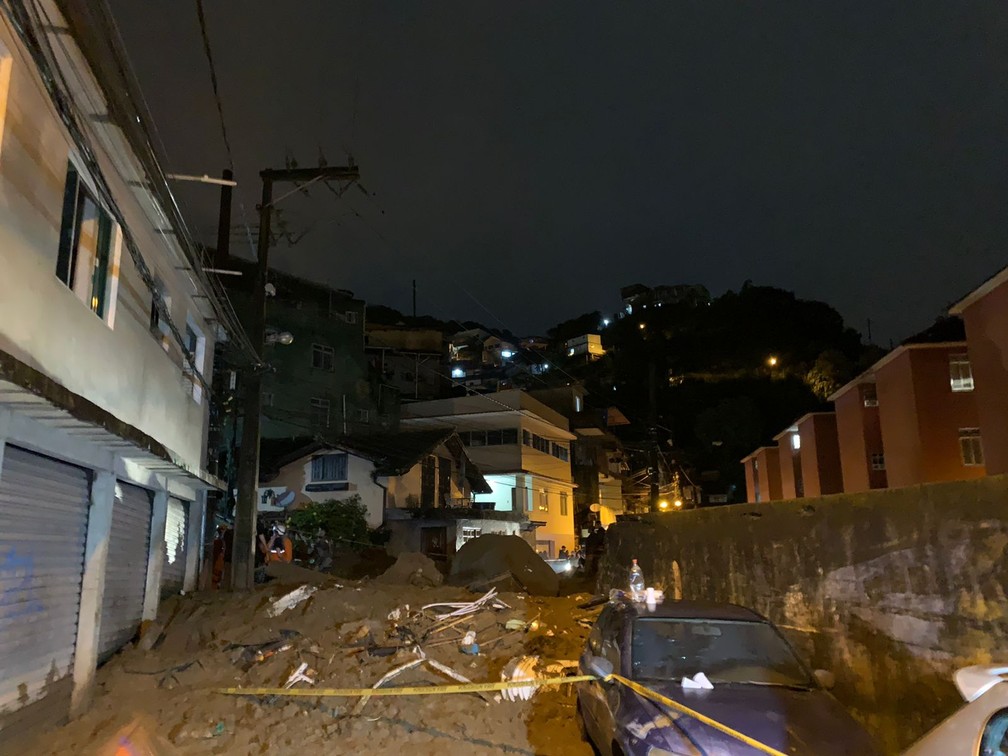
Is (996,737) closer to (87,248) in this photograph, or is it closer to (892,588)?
(892,588)

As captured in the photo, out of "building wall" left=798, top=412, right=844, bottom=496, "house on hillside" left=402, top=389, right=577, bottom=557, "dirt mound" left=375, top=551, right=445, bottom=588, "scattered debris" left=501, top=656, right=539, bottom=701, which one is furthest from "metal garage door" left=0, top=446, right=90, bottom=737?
"house on hillside" left=402, top=389, right=577, bottom=557

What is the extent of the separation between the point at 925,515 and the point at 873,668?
1.71 meters

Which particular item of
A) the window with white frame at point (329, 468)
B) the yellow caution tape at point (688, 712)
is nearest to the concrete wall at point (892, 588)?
the yellow caution tape at point (688, 712)

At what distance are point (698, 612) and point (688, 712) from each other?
1.58 m

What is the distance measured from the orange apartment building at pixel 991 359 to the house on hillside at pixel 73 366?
16205 millimetres

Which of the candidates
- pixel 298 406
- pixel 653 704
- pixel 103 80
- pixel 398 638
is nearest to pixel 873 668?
pixel 653 704

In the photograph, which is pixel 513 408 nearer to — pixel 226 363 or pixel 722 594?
pixel 226 363

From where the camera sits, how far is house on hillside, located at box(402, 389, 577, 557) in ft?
127

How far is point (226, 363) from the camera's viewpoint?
16.3 meters

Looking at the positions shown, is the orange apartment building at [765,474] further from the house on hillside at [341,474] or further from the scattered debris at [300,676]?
the scattered debris at [300,676]

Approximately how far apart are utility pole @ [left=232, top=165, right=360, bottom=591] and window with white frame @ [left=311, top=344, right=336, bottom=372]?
21.5m

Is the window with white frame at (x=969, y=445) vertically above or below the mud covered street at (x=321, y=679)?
above

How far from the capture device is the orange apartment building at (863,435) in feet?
78.4

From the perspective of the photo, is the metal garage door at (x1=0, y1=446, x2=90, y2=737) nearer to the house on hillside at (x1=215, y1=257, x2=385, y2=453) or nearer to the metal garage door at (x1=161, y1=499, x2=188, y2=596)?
the metal garage door at (x1=161, y1=499, x2=188, y2=596)
